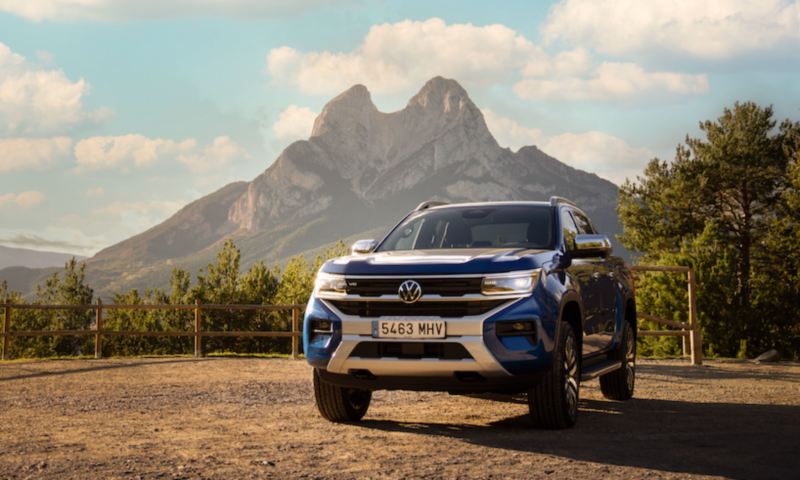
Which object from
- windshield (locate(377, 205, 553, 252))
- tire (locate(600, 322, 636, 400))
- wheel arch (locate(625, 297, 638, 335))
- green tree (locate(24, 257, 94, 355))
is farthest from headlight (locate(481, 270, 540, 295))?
green tree (locate(24, 257, 94, 355))

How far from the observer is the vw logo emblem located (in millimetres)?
6992

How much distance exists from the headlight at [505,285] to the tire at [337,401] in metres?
1.73

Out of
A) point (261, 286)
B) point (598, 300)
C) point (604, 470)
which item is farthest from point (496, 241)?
point (261, 286)

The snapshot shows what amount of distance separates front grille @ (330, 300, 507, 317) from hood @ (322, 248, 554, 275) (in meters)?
0.24

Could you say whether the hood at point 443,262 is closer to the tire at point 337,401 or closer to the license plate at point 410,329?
the license plate at point 410,329

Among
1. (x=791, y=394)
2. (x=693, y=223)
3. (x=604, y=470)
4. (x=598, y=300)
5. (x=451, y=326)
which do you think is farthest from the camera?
(x=693, y=223)

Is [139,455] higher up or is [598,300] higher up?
[598,300]

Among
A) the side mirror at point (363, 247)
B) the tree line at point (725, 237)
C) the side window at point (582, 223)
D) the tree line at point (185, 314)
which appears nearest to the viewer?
the side mirror at point (363, 247)

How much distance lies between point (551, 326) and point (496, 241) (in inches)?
55.6

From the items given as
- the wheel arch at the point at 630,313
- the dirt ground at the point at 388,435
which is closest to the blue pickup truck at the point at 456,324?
the dirt ground at the point at 388,435

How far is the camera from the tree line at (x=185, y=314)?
63906mm

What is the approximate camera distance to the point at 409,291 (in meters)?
7.02

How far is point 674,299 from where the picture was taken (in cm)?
4241

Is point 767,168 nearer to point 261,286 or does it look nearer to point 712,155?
point 712,155
